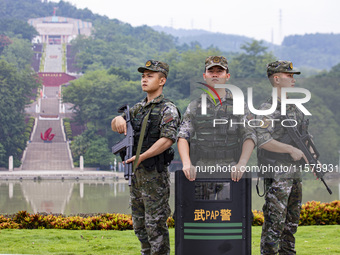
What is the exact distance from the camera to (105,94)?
56719 millimetres

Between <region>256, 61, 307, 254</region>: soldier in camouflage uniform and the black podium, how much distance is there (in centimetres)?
40

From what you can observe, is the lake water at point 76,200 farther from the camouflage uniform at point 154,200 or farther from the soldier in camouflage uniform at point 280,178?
the camouflage uniform at point 154,200

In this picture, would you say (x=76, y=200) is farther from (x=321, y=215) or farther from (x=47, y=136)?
(x=47, y=136)

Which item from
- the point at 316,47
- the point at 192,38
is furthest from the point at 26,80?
the point at 192,38

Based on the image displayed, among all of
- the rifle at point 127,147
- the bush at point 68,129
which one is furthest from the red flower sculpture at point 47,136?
the rifle at point 127,147

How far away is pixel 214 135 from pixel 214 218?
63 centimetres

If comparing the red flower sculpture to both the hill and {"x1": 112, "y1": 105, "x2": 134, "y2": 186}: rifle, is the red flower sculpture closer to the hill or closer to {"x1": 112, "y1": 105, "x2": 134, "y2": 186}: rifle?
{"x1": 112, "y1": 105, "x2": 134, "y2": 186}: rifle

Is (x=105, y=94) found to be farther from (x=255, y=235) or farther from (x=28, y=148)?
(x=255, y=235)

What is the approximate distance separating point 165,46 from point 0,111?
2402 inches

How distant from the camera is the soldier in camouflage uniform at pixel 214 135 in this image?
14.4 ft

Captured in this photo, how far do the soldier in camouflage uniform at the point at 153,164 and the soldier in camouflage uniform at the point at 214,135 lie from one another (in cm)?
11

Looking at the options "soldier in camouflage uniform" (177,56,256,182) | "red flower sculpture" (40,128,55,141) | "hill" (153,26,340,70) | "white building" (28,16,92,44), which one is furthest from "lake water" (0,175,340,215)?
"hill" (153,26,340,70)

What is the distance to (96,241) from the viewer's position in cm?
656

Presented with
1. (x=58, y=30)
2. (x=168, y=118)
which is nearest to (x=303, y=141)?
(x=168, y=118)
